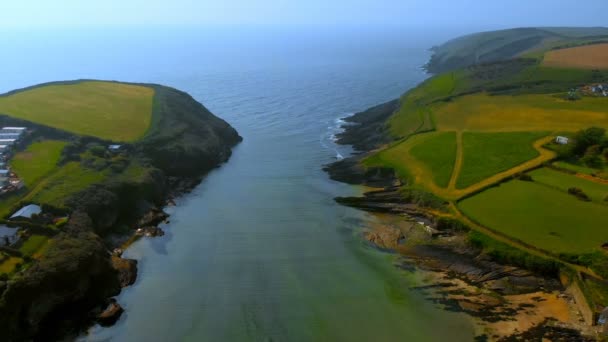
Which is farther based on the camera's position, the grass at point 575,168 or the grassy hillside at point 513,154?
the grass at point 575,168

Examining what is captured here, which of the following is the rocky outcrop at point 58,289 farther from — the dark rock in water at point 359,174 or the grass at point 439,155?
the grass at point 439,155

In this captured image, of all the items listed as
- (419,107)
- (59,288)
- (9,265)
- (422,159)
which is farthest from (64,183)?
(419,107)

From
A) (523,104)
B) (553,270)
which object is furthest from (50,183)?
(523,104)

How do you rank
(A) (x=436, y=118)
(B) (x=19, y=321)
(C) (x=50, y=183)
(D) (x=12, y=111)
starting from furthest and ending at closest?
1. (A) (x=436, y=118)
2. (D) (x=12, y=111)
3. (C) (x=50, y=183)
4. (B) (x=19, y=321)

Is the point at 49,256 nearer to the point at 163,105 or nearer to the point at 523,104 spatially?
the point at 163,105

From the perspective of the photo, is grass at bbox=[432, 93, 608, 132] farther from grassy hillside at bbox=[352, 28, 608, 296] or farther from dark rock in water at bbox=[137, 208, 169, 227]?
dark rock in water at bbox=[137, 208, 169, 227]

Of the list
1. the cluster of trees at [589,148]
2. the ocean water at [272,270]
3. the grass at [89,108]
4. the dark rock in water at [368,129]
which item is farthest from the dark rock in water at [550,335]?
the grass at [89,108]
